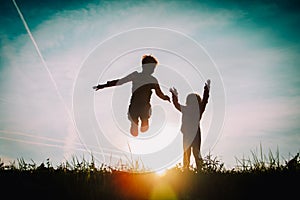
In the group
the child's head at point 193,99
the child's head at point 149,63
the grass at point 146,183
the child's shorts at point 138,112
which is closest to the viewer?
the grass at point 146,183

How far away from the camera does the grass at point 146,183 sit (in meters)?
7.05

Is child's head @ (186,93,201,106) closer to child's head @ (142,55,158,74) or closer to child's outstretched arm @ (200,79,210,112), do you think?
child's outstretched arm @ (200,79,210,112)

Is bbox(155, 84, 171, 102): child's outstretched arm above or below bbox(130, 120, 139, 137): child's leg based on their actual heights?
above

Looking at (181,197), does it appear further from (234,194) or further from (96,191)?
(96,191)

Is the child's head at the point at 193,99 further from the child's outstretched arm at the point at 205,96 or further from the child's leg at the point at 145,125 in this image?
the child's leg at the point at 145,125

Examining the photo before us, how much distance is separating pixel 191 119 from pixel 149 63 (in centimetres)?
217

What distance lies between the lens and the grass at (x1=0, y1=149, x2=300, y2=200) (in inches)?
278

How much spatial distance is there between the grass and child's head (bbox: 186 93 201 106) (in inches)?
107

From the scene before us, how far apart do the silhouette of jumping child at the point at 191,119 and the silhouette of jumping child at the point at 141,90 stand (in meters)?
1.04

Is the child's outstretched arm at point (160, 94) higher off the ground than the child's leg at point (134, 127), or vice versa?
the child's outstretched arm at point (160, 94)

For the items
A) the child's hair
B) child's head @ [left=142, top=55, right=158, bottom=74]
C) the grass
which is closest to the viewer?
the grass

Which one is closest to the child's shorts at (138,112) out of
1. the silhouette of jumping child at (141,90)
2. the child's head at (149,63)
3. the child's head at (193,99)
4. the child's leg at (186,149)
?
the silhouette of jumping child at (141,90)

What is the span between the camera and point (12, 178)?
8156 millimetres

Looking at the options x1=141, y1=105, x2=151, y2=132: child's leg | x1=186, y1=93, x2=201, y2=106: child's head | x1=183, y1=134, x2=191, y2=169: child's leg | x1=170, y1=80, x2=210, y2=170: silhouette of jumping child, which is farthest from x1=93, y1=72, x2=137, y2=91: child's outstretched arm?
x1=183, y1=134, x2=191, y2=169: child's leg
